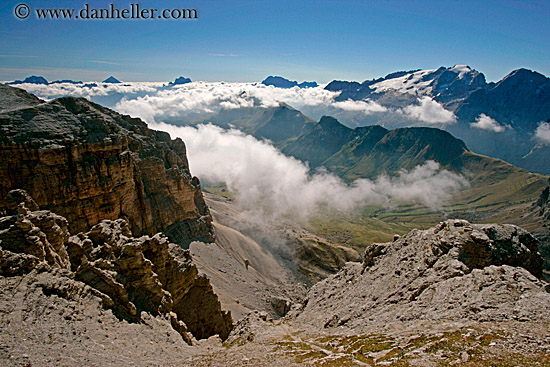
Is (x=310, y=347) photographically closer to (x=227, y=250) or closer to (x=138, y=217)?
(x=138, y=217)

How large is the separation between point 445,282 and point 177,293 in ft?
149

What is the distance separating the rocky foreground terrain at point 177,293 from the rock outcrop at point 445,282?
0.74 feet

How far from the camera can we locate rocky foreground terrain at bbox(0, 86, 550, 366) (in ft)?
83.0

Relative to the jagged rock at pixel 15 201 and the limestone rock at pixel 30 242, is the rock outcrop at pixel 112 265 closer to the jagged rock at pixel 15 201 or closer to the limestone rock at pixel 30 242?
the limestone rock at pixel 30 242

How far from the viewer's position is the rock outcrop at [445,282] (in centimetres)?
3200

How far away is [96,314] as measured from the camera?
31125 mm

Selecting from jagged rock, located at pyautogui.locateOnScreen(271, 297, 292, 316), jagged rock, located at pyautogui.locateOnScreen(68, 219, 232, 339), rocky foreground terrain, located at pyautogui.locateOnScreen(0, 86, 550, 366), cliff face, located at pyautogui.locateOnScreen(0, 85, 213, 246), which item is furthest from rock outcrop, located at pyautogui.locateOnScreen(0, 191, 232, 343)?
jagged rock, located at pyautogui.locateOnScreen(271, 297, 292, 316)

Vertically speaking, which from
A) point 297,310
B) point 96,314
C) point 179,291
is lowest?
point 297,310

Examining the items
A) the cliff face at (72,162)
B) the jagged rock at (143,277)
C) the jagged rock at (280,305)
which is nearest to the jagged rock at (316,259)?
the jagged rock at (280,305)

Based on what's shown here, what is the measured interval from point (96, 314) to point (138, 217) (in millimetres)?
71018

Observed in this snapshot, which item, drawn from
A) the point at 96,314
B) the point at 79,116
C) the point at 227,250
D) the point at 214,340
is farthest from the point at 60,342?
the point at 227,250

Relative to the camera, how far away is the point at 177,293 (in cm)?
5638

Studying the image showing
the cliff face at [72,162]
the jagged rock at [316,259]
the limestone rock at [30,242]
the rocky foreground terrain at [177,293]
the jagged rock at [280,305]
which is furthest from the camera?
the jagged rock at [316,259]

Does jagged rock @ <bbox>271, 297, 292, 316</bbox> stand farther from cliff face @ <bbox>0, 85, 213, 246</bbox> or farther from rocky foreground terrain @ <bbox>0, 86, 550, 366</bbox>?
cliff face @ <bbox>0, 85, 213, 246</bbox>
